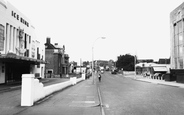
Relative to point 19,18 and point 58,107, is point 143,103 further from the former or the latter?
point 19,18

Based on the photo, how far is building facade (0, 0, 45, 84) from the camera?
25.4 metres

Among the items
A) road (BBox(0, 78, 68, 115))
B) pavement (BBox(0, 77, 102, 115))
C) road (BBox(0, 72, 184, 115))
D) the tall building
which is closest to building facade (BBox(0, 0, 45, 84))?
road (BBox(0, 78, 68, 115))

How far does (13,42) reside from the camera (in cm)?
2980

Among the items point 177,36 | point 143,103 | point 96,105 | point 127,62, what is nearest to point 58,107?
point 96,105

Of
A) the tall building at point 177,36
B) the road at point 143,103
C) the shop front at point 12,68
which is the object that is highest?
the tall building at point 177,36

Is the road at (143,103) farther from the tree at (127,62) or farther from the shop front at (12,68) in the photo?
the tree at (127,62)

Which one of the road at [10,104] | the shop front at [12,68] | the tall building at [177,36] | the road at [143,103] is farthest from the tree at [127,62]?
the road at [10,104]

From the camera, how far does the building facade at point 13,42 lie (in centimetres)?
2544

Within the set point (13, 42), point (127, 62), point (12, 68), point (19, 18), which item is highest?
point (19, 18)

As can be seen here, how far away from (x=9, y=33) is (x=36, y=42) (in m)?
14.4

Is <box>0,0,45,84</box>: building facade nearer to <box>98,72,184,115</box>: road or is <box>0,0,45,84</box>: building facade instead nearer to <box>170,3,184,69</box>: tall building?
<box>98,72,184,115</box>: road

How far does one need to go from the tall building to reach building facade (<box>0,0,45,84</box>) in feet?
84.5

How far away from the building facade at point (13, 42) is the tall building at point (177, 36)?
2575 centimetres

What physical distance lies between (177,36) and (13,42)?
99.1 ft
